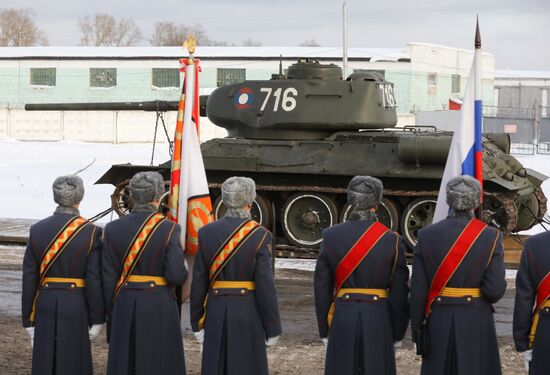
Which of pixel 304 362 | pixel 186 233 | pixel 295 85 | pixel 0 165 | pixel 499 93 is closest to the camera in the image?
pixel 186 233

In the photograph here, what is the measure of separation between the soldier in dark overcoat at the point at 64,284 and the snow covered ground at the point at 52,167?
13.7 meters

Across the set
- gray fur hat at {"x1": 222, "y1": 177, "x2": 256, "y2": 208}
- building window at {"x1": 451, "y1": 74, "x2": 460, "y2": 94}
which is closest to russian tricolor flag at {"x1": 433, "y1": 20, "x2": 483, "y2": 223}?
gray fur hat at {"x1": 222, "y1": 177, "x2": 256, "y2": 208}

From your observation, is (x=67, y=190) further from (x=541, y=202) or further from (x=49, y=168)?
(x=49, y=168)

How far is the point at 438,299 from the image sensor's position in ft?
22.9

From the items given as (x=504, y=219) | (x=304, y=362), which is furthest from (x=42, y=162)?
(x=304, y=362)

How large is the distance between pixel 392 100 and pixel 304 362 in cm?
895

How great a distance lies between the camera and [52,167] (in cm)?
3203

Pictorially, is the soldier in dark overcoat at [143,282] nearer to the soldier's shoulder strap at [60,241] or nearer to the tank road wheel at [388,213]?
the soldier's shoulder strap at [60,241]

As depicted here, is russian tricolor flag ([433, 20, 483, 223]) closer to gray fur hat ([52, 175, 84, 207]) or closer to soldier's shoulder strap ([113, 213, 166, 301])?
soldier's shoulder strap ([113, 213, 166, 301])

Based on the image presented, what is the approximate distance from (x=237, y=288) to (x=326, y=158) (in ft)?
30.4

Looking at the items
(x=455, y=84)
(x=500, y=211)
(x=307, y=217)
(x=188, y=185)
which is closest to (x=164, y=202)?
(x=307, y=217)

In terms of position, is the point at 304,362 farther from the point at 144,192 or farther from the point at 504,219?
the point at 504,219

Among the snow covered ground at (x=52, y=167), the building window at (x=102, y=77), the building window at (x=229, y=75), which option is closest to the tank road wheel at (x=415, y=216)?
the snow covered ground at (x=52, y=167)

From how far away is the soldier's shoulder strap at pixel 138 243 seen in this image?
7312 mm
